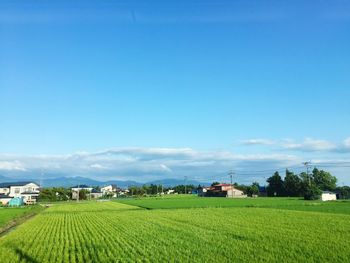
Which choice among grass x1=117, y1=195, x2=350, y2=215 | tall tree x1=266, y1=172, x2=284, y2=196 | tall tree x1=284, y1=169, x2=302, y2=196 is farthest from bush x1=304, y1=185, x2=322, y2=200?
tall tree x1=266, y1=172, x2=284, y2=196

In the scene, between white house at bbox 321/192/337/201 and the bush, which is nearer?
the bush

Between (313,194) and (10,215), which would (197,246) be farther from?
(313,194)

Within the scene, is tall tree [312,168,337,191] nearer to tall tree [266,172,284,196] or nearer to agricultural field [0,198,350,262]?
tall tree [266,172,284,196]

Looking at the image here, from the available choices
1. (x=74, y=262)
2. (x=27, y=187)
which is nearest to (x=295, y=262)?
(x=74, y=262)

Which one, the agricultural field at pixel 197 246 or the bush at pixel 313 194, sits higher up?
the bush at pixel 313 194

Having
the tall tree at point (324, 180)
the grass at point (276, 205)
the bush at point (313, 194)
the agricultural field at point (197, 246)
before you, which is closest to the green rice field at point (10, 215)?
the agricultural field at point (197, 246)

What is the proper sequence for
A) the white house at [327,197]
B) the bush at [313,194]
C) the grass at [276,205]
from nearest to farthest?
the grass at [276,205] < the bush at [313,194] < the white house at [327,197]

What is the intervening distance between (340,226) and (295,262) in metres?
13.6

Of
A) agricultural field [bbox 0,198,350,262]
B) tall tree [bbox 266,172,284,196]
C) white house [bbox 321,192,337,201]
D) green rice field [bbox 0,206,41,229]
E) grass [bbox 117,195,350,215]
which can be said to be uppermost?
tall tree [bbox 266,172,284,196]

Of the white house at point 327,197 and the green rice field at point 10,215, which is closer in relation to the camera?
the green rice field at point 10,215

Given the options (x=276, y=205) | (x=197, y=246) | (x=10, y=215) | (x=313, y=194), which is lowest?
(x=197, y=246)

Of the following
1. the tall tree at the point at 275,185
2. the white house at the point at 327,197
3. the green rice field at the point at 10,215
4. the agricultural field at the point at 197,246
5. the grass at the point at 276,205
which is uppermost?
the tall tree at the point at 275,185

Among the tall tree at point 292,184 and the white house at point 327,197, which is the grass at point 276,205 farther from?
the tall tree at point 292,184

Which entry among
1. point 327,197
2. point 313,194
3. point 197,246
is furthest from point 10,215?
point 327,197
